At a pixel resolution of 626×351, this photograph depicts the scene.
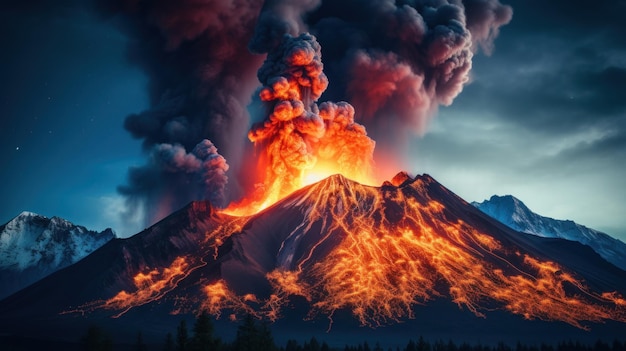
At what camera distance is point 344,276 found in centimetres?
11269

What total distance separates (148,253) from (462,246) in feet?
206

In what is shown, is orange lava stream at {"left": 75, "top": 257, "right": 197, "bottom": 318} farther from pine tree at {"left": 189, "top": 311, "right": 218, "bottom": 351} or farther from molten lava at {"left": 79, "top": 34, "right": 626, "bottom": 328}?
pine tree at {"left": 189, "top": 311, "right": 218, "bottom": 351}

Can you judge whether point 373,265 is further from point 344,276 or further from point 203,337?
point 203,337

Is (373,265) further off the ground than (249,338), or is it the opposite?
(373,265)

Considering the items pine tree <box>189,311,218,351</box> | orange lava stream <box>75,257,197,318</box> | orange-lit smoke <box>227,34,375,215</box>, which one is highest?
orange-lit smoke <box>227,34,375,215</box>

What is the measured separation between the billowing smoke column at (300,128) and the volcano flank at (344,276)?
21.7ft

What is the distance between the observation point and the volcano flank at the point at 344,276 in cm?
10256

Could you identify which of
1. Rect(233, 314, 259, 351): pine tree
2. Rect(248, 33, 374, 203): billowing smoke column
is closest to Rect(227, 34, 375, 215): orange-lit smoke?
Rect(248, 33, 374, 203): billowing smoke column

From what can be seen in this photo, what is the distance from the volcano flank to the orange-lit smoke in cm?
696

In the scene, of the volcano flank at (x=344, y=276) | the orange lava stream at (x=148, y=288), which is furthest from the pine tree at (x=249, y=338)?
the orange lava stream at (x=148, y=288)

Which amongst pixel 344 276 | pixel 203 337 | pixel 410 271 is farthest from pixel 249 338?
pixel 410 271

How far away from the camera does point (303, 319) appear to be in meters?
104

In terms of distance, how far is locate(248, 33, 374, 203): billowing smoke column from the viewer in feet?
443

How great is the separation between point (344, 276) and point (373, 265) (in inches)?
274
